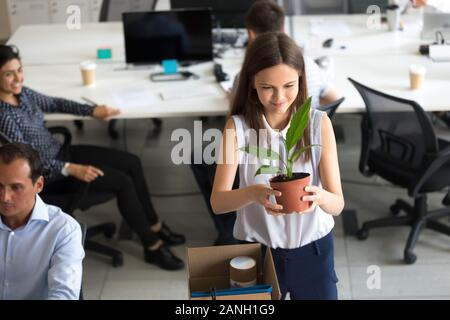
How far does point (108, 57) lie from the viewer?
379cm

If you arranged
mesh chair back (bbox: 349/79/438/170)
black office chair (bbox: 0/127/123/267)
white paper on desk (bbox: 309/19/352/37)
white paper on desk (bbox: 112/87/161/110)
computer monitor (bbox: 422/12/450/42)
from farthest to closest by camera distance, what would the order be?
Result: white paper on desk (bbox: 309/19/352/37)
computer monitor (bbox: 422/12/450/42)
white paper on desk (bbox: 112/87/161/110)
black office chair (bbox: 0/127/123/267)
mesh chair back (bbox: 349/79/438/170)

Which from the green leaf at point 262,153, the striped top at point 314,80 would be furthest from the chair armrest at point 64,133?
the green leaf at point 262,153

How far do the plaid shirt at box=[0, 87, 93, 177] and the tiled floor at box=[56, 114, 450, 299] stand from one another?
557 millimetres

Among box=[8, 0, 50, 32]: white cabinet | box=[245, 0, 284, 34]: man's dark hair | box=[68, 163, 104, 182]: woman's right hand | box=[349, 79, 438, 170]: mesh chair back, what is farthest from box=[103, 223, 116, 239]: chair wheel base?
box=[8, 0, 50, 32]: white cabinet

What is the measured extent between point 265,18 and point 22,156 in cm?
136

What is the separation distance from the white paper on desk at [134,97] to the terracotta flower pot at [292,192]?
70.7 inches

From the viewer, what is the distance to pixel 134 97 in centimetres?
330

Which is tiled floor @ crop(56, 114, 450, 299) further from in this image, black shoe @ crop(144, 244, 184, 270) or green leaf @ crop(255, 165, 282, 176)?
green leaf @ crop(255, 165, 282, 176)

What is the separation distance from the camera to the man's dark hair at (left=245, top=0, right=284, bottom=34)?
292 cm

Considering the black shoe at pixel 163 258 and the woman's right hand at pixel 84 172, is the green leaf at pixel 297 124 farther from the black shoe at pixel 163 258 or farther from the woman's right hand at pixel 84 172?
the black shoe at pixel 163 258

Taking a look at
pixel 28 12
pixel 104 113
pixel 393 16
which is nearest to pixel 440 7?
pixel 393 16
